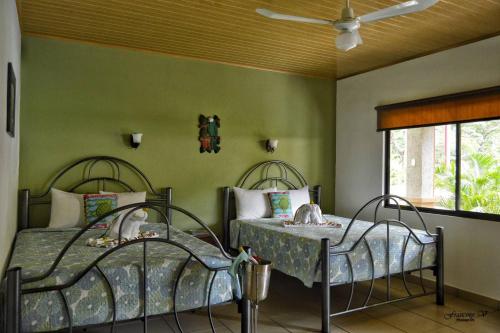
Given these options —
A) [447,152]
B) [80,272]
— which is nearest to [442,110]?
[447,152]

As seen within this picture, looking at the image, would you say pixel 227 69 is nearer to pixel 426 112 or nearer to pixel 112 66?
pixel 112 66

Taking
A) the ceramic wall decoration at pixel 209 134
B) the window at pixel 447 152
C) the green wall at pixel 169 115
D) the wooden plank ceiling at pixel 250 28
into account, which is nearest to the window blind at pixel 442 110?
the window at pixel 447 152

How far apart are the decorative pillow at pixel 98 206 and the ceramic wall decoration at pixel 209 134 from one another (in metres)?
1.25

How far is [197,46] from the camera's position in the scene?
4070 millimetres

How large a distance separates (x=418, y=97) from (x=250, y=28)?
6.52 ft

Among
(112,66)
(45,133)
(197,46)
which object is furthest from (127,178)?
(197,46)

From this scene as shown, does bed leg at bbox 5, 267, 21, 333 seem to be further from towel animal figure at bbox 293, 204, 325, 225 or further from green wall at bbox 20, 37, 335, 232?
towel animal figure at bbox 293, 204, 325, 225

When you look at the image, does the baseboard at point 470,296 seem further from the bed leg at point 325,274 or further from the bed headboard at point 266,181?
the bed leg at point 325,274

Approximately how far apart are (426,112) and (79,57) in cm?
350

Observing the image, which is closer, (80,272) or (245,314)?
(80,272)

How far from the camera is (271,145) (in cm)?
488

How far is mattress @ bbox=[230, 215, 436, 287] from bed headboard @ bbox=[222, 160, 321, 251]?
69 centimetres

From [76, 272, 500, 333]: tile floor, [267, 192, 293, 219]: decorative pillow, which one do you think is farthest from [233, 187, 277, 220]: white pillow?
[76, 272, 500, 333]: tile floor

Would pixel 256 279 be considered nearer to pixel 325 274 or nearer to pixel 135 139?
pixel 325 274
